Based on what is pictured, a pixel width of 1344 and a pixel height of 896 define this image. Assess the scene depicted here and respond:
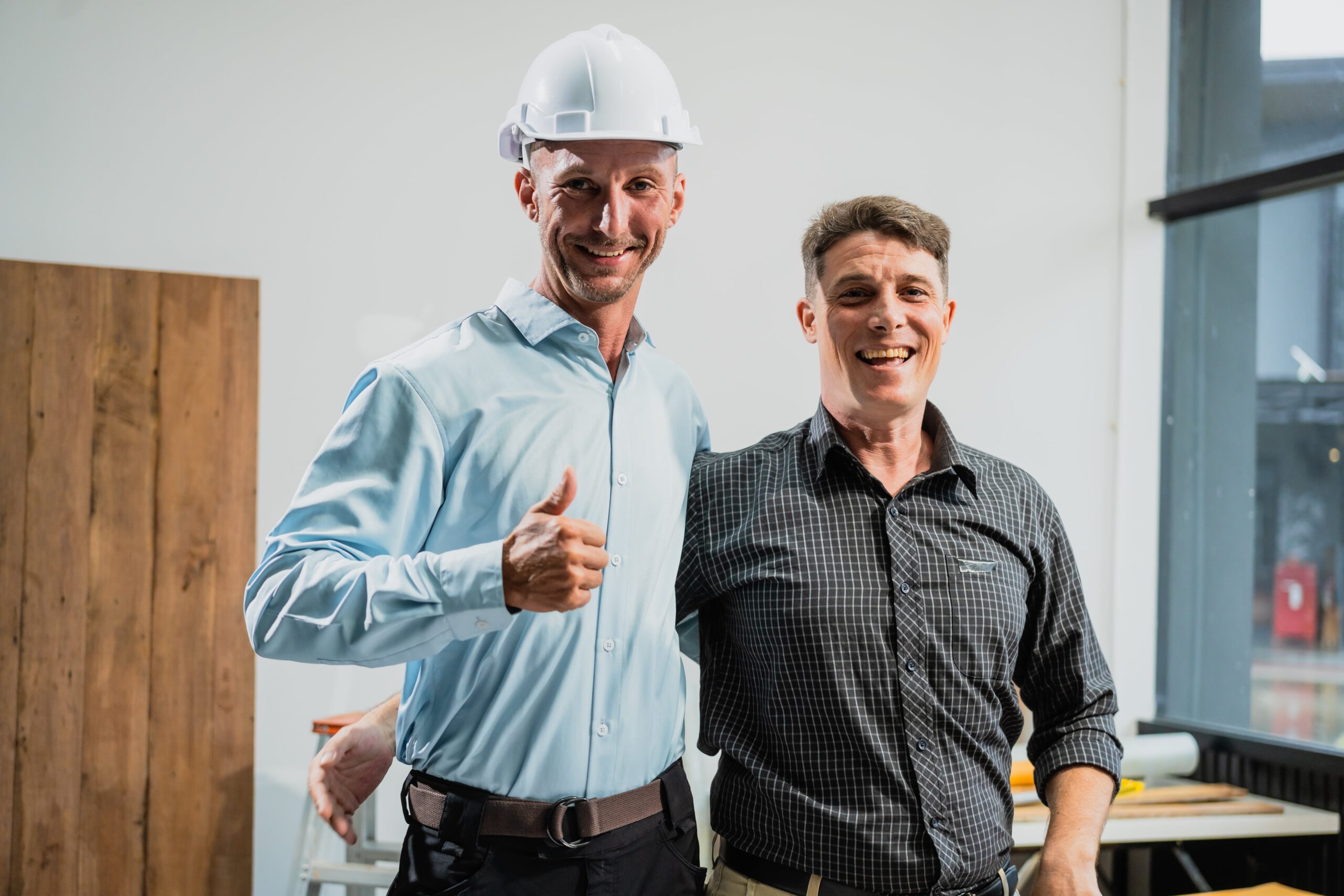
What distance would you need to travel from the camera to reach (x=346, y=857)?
3.06 metres

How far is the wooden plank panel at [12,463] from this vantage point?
116 inches

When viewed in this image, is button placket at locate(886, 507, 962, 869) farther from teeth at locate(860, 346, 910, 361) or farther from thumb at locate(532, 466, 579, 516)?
thumb at locate(532, 466, 579, 516)

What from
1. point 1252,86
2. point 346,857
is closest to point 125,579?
point 346,857

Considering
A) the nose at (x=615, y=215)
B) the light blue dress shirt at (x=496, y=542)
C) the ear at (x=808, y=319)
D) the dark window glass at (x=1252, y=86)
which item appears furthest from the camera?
the dark window glass at (x=1252, y=86)

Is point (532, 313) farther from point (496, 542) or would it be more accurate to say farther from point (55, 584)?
point (55, 584)

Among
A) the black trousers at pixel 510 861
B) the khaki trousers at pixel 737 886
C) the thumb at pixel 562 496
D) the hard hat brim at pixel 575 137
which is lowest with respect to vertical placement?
the khaki trousers at pixel 737 886

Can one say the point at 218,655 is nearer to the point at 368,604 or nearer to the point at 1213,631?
the point at 368,604

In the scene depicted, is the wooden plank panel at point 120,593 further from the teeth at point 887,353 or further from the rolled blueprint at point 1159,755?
the rolled blueprint at point 1159,755

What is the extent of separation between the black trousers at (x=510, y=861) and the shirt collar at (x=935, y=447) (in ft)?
2.05

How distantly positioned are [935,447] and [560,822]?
0.86 metres

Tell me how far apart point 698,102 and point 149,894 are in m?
3.08

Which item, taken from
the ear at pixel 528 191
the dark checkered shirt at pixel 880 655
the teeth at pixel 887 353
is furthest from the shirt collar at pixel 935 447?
the ear at pixel 528 191

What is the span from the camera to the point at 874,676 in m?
1.55

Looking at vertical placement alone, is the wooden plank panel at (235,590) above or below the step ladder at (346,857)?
above
